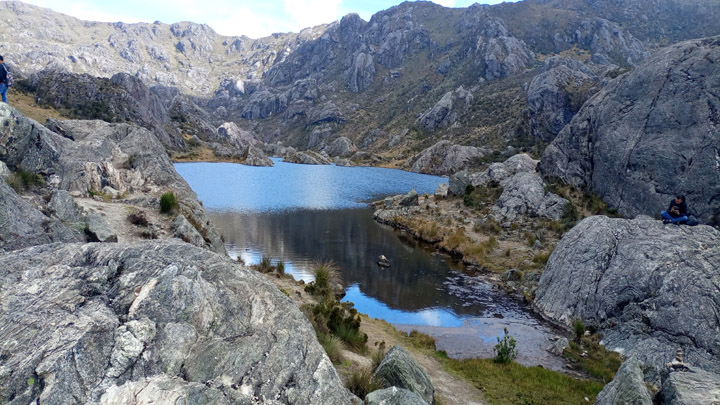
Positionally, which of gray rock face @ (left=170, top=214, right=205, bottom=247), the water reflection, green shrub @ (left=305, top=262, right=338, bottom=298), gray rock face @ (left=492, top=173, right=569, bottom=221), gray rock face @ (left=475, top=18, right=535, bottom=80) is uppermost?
gray rock face @ (left=475, top=18, right=535, bottom=80)

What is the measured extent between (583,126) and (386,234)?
91.0 feet

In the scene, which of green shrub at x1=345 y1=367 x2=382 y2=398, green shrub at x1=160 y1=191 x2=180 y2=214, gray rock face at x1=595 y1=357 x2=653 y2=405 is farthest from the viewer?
green shrub at x1=160 y1=191 x2=180 y2=214

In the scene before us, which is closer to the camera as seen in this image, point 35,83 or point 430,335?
point 430,335

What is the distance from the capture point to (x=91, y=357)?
5.34 meters

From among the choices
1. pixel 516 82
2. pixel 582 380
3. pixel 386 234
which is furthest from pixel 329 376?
pixel 516 82

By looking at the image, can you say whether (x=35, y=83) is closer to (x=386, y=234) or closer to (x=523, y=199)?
(x=386, y=234)

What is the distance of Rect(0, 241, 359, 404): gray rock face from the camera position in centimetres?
517

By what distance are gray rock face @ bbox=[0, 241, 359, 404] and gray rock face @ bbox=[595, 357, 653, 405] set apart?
26.0ft

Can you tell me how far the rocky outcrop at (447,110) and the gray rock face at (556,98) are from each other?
52.2 meters

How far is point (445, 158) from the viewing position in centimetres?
11581

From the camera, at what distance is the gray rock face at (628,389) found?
30.9ft

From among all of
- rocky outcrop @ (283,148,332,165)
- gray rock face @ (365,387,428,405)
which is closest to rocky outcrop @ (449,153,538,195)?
gray rock face @ (365,387,428,405)

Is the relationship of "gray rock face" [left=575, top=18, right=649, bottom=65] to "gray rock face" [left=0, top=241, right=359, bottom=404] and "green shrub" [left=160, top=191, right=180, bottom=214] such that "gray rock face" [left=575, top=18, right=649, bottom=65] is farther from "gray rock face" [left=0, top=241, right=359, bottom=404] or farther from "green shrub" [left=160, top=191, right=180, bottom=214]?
"gray rock face" [left=0, top=241, right=359, bottom=404]

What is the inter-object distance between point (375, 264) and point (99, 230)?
22961mm
